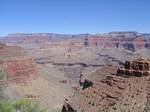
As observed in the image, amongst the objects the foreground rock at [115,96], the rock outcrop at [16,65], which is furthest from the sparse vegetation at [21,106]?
the rock outcrop at [16,65]

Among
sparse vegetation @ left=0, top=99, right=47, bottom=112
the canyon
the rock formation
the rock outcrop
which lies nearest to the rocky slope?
the canyon

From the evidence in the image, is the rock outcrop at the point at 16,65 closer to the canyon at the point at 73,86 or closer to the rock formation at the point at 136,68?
the canyon at the point at 73,86

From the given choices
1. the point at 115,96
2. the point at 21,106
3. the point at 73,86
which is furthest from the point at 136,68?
the point at 73,86

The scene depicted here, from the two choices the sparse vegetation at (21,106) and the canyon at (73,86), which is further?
the sparse vegetation at (21,106)

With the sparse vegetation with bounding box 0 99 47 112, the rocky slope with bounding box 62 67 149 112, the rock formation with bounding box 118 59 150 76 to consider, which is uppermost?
the rock formation with bounding box 118 59 150 76

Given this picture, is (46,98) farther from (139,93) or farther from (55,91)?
(139,93)

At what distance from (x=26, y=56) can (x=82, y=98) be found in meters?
55.6

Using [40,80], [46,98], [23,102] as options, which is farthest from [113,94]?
[40,80]

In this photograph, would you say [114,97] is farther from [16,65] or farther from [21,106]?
[16,65]

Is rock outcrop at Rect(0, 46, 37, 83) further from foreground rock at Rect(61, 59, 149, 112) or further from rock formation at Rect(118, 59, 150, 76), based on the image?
foreground rock at Rect(61, 59, 149, 112)

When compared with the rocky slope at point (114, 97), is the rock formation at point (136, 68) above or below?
above

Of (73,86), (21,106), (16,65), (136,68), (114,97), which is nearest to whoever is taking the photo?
(114,97)

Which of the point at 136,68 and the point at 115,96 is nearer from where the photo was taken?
the point at 115,96

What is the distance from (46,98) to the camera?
254 feet
